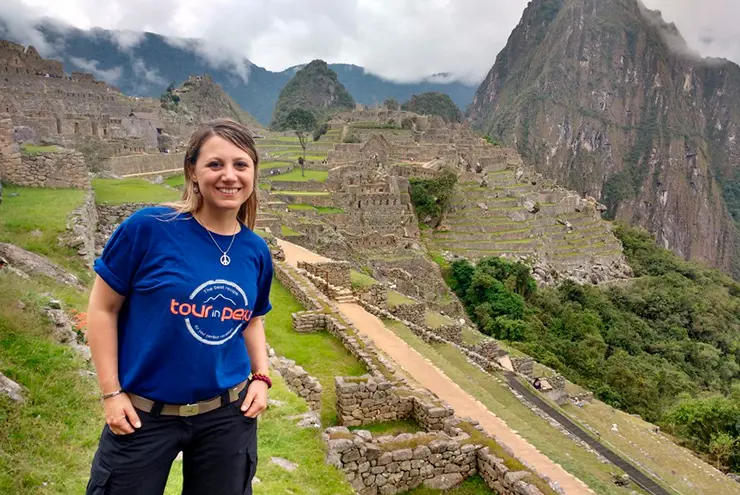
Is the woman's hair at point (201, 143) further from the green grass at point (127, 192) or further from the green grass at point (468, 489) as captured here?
the green grass at point (127, 192)

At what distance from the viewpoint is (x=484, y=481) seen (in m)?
6.00

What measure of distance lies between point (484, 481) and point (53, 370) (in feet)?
15.7

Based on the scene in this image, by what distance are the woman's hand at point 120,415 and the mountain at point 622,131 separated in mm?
157634

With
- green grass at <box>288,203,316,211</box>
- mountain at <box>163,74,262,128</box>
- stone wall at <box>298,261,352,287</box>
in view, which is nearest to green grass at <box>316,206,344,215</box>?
green grass at <box>288,203,316,211</box>

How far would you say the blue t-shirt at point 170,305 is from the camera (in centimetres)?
230

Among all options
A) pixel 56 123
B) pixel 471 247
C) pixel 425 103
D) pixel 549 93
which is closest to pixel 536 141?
pixel 549 93

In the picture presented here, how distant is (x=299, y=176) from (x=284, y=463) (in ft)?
115

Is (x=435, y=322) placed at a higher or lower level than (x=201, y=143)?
lower

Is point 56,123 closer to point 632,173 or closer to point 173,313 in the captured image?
point 173,313

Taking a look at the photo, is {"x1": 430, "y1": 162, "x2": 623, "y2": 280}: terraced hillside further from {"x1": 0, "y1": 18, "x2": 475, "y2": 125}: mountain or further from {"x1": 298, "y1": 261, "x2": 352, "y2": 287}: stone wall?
{"x1": 0, "y1": 18, "x2": 475, "y2": 125}: mountain

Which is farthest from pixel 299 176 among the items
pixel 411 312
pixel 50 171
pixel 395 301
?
pixel 50 171

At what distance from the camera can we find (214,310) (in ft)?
7.88

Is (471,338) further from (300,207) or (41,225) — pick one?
(300,207)

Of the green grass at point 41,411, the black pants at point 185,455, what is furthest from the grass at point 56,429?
the black pants at point 185,455
